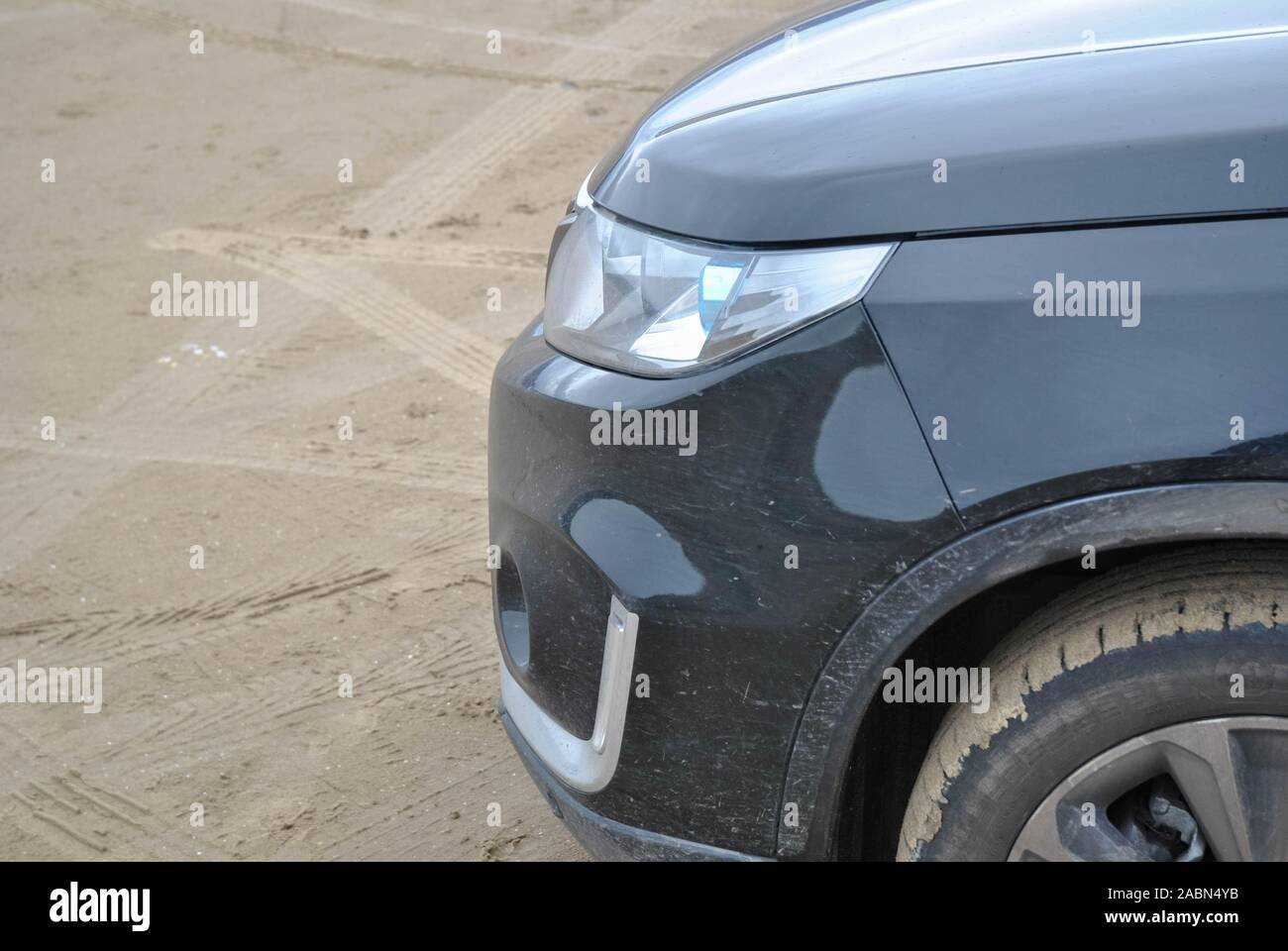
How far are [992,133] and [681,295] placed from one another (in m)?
0.45

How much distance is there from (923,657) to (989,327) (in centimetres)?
47

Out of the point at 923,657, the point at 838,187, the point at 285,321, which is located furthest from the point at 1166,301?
the point at 285,321

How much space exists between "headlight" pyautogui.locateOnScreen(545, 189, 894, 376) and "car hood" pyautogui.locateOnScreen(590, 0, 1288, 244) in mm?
32

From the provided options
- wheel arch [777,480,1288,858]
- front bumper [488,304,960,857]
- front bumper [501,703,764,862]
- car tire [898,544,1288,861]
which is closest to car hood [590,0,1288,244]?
front bumper [488,304,960,857]

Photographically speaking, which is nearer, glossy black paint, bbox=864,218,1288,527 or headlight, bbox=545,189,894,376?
glossy black paint, bbox=864,218,1288,527

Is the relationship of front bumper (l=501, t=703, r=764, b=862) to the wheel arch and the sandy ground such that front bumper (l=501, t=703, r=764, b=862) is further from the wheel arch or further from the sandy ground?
the sandy ground

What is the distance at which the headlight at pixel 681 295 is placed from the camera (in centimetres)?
163

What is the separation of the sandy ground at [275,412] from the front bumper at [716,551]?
0.90m

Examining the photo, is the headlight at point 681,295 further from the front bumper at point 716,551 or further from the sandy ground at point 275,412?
the sandy ground at point 275,412

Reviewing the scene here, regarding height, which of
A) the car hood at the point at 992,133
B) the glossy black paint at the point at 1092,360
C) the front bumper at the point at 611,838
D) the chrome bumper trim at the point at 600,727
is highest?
the car hood at the point at 992,133

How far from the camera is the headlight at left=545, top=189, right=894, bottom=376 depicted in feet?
5.36

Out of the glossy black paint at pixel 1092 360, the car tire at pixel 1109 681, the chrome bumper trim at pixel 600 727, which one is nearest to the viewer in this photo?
the glossy black paint at pixel 1092 360

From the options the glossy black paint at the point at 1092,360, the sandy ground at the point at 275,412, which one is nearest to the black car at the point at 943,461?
the glossy black paint at the point at 1092,360

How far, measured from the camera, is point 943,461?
156 centimetres
